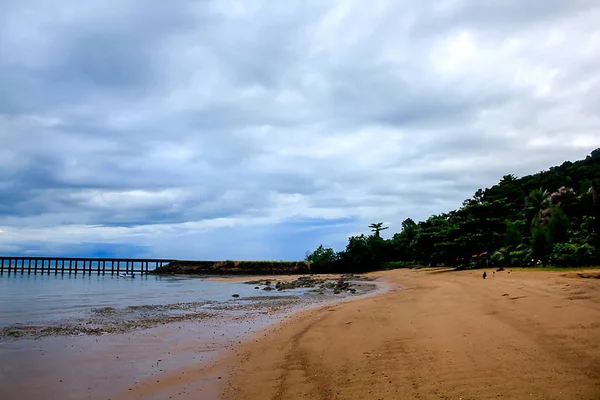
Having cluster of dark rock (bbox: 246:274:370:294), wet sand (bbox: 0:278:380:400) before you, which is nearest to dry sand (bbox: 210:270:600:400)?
wet sand (bbox: 0:278:380:400)

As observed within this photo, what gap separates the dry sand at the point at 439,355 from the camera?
6.22 metres

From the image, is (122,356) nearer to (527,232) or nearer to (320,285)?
(320,285)

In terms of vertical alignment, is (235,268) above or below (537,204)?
below

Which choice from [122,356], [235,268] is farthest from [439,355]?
[235,268]

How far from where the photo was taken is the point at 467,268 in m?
32.8

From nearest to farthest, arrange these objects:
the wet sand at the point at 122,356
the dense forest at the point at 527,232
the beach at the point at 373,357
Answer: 1. the beach at the point at 373,357
2. the wet sand at the point at 122,356
3. the dense forest at the point at 527,232

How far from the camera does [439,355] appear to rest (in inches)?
309

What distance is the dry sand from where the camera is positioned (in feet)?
20.4

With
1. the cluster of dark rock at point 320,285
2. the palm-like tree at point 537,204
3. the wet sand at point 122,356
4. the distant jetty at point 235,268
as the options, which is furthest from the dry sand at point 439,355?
the distant jetty at point 235,268

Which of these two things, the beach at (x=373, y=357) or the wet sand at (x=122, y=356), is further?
the wet sand at (x=122, y=356)

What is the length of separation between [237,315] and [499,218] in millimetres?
26062

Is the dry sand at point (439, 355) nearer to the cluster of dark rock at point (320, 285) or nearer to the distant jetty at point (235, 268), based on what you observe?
the cluster of dark rock at point (320, 285)

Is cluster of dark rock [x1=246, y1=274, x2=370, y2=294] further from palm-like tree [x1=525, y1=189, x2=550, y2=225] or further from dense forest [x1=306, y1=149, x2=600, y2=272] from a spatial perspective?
palm-like tree [x1=525, y1=189, x2=550, y2=225]

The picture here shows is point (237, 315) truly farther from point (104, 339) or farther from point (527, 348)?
point (527, 348)
